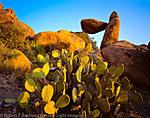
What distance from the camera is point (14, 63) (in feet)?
9.47

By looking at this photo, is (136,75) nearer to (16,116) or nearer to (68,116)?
(68,116)

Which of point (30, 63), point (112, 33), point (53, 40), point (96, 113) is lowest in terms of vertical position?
point (96, 113)

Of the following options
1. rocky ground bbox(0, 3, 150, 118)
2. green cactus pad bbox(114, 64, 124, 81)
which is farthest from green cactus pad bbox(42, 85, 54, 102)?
green cactus pad bbox(114, 64, 124, 81)

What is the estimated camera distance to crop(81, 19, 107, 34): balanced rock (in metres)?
15.3

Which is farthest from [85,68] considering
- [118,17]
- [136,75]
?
[118,17]

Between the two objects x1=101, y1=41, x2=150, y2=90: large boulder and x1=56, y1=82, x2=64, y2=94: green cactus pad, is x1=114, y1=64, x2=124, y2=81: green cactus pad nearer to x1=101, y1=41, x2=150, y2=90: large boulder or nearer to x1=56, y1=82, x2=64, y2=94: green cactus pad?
x1=56, y1=82, x2=64, y2=94: green cactus pad

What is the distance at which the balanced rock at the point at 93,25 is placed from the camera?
15.3 m

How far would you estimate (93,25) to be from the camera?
1552cm

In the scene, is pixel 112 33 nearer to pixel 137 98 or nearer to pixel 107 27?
pixel 107 27

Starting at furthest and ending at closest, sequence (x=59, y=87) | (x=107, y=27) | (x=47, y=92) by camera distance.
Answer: (x=107, y=27), (x=59, y=87), (x=47, y=92)

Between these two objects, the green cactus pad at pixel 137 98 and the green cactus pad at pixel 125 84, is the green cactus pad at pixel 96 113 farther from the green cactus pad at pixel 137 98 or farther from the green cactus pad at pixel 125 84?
the green cactus pad at pixel 125 84

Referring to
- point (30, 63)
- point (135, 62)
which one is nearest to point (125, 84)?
point (135, 62)

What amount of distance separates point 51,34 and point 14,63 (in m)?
5.20

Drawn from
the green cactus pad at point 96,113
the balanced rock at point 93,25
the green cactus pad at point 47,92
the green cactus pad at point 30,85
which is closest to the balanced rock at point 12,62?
the green cactus pad at point 30,85
